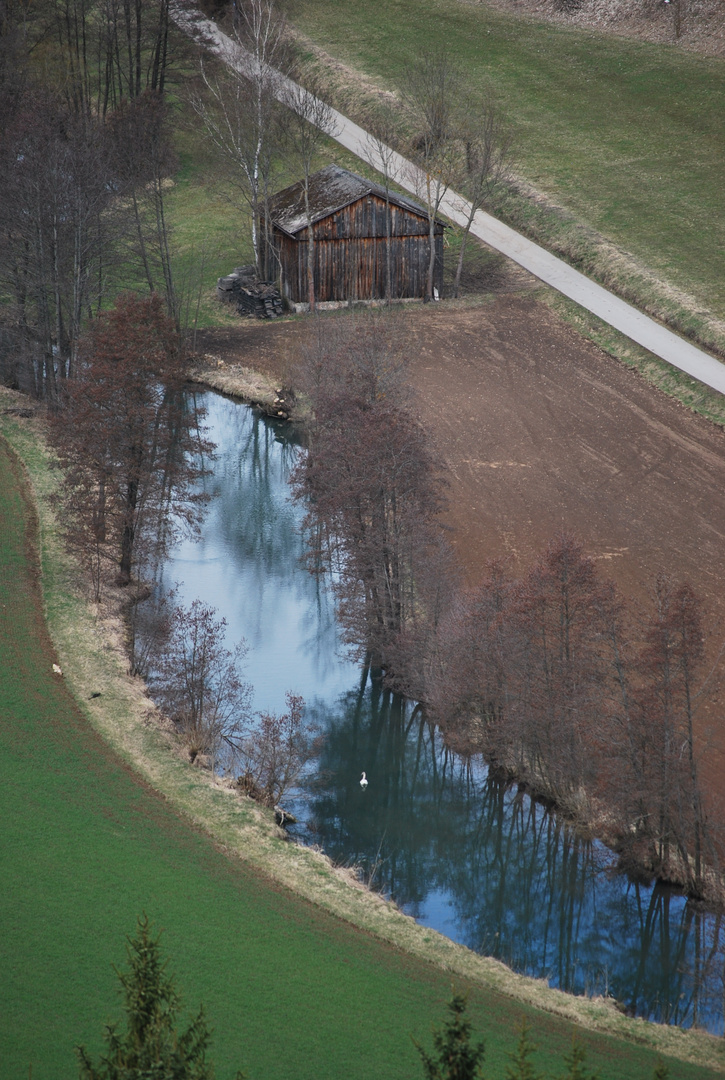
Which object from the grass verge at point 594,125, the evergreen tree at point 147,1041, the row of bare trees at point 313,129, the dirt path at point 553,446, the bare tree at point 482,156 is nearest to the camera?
the evergreen tree at point 147,1041

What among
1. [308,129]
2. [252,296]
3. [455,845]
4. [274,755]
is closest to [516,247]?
[252,296]

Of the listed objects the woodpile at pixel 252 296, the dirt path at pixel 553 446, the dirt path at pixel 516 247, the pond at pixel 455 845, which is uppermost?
the dirt path at pixel 516 247

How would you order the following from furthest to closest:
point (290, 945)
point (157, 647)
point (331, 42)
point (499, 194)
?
point (331, 42)
point (499, 194)
point (157, 647)
point (290, 945)

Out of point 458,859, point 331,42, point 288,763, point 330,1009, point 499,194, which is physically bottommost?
point 458,859

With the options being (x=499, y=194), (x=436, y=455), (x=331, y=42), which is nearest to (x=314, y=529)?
(x=436, y=455)

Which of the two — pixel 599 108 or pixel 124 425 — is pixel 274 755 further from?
pixel 599 108

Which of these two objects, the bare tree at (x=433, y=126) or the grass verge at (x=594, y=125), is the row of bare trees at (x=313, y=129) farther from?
the grass verge at (x=594, y=125)

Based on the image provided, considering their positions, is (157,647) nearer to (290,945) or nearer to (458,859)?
(458,859)

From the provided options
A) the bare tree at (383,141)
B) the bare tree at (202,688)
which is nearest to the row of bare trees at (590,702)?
the bare tree at (202,688)
